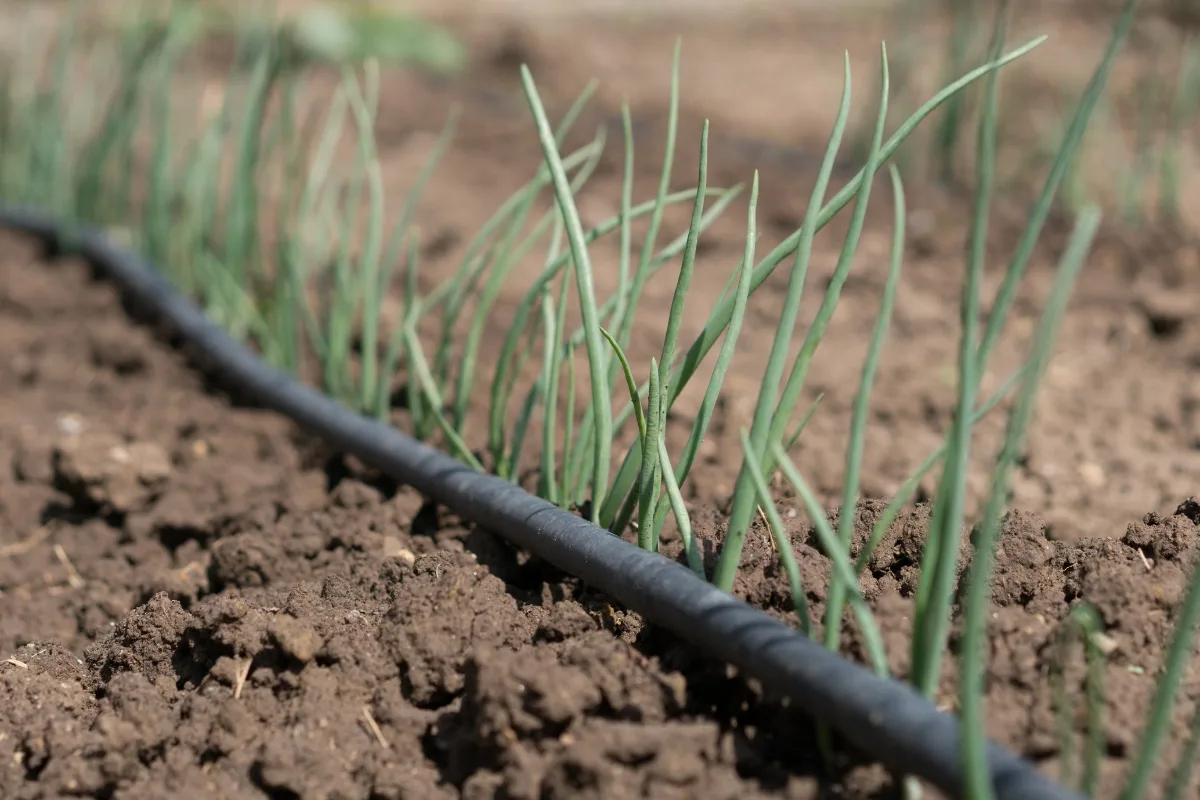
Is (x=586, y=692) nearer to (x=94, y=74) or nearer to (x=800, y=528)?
(x=800, y=528)

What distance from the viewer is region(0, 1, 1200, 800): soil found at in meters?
1.05

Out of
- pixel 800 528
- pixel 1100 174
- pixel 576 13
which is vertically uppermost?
pixel 800 528

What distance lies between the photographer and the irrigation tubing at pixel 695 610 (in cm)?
89

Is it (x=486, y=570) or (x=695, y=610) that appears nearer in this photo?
(x=695, y=610)

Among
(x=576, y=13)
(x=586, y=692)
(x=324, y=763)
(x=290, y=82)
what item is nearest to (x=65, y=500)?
(x=290, y=82)

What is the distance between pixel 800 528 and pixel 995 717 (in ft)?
1.25

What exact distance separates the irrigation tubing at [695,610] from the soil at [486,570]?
5 cm

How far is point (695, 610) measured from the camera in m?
1.11

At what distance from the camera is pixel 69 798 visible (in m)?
1.13

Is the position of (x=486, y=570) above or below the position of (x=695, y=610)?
below

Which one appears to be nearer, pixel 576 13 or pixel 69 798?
pixel 69 798

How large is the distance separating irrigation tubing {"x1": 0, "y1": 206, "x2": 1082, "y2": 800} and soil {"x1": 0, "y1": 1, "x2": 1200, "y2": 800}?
0.15 feet

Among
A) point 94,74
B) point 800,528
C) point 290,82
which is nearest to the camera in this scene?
point 800,528

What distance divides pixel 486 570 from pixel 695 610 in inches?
12.9
